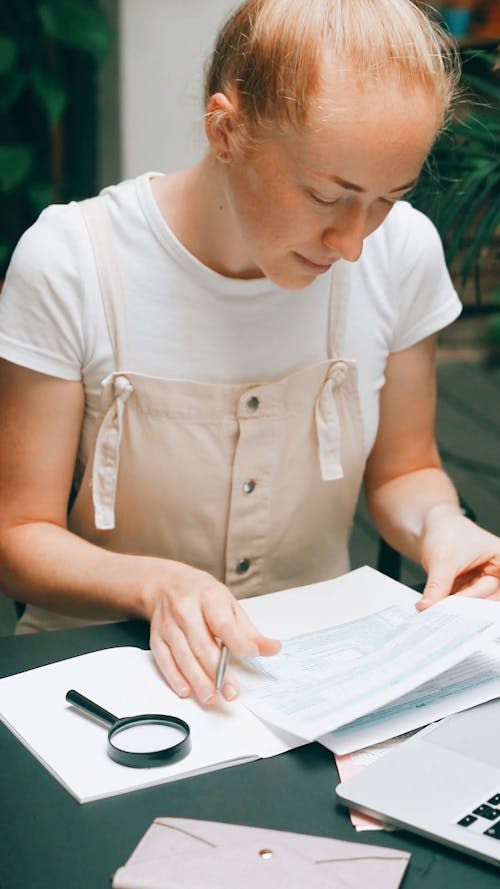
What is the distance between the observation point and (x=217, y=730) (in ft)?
3.79

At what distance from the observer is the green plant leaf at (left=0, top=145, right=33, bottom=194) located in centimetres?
338

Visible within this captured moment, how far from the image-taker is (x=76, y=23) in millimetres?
3250

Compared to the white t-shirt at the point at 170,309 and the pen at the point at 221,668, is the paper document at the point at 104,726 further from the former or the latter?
the white t-shirt at the point at 170,309

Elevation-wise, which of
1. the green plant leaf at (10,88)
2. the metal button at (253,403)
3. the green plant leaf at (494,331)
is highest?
the green plant leaf at (10,88)

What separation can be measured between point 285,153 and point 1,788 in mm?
768

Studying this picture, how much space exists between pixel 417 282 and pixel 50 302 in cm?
58

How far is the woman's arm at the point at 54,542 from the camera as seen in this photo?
1.37 metres

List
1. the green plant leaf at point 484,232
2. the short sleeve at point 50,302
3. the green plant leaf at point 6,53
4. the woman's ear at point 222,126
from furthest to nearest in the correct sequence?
the green plant leaf at point 6,53 → the green plant leaf at point 484,232 → the short sleeve at point 50,302 → the woman's ear at point 222,126

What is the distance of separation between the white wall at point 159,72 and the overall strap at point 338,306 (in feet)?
5.51

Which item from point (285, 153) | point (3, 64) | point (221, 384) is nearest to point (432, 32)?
A: point (285, 153)

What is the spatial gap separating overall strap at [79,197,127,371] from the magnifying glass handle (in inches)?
22.2

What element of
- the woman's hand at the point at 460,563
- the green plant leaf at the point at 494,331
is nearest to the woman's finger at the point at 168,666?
the woman's hand at the point at 460,563

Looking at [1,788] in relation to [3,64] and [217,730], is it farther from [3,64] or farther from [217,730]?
[3,64]

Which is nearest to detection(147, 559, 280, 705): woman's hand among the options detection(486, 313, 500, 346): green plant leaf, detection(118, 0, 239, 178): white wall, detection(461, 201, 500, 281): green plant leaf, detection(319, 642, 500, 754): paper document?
detection(319, 642, 500, 754): paper document
